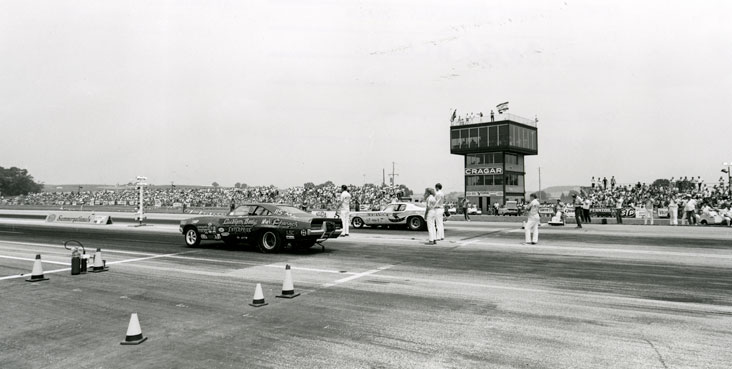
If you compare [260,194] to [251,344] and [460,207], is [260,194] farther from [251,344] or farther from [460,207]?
[251,344]

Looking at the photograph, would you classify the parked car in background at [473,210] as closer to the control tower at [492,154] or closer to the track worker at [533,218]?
the control tower at [492,154]

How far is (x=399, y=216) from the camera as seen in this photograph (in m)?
19.1

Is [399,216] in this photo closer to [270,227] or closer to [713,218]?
[270,227]

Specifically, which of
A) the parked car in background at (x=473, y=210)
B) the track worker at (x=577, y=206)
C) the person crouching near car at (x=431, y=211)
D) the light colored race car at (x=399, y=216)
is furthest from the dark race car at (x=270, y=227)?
the parked car in background at (x=473, y=210)

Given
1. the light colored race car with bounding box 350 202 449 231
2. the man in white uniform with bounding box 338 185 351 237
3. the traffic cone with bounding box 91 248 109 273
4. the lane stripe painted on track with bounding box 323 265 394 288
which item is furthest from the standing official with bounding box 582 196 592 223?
the traffic cone with bounding box 91 248 109 273

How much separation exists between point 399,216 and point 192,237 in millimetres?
8825

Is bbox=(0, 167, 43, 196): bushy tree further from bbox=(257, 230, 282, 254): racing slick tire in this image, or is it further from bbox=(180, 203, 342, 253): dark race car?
bbox=(257, 230, 282, 254): racing slick tire

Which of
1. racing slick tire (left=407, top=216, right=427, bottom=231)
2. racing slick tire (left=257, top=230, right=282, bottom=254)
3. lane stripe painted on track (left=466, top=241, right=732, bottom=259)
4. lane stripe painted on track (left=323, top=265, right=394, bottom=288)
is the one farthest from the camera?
racing slick tire (left=407, top=216, right=427, bottom=231)

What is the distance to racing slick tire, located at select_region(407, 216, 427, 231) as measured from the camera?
61.7 ft

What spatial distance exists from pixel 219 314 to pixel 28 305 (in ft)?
10.5

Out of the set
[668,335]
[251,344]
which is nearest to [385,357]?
[251,344]

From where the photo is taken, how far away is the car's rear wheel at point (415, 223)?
740 inches

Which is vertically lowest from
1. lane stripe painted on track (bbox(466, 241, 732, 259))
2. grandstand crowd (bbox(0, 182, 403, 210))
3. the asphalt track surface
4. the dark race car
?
the asphalt track surface

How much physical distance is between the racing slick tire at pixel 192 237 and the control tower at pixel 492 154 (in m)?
48.3
